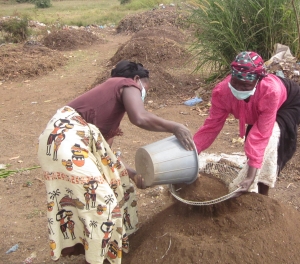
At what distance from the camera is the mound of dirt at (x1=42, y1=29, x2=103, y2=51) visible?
13.2 meters

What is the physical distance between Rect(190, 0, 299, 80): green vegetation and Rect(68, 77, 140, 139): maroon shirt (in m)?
3.98

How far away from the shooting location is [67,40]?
43.8 ft

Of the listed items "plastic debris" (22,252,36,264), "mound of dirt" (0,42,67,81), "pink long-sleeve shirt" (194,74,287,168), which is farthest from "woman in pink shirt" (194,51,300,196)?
"mound of dirt" (0,42,67,81)

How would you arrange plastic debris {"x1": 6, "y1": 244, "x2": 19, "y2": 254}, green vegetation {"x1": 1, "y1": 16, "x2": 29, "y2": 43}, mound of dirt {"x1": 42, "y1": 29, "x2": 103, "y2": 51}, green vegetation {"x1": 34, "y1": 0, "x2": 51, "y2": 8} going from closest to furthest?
plastic debris {"x1": 6, "y1": 244, "x2": 19, "y2": 254} → mound of dirt {"x1": 42, "y1": 29, "x2": 103, "y2": 51} → green vegetation {"x1": 1, "y1": 16, "x2": 29, "y2": 43} → green vegetation {"x1": 34, "y1": 0, "x2": 51, "y2": 8}

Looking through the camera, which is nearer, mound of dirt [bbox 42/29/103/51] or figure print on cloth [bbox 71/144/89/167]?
figure print on cloth [bbox 71/144/89/167]

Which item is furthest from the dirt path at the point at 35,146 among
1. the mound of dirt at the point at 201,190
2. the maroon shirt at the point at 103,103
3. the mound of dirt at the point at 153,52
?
the maroon shirt at the point at 103,103

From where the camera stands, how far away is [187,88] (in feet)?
25.0

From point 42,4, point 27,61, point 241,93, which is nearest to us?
point 241,93

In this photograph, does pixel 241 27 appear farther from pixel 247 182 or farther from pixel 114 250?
pixel 114 250

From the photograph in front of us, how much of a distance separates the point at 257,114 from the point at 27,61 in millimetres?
8649

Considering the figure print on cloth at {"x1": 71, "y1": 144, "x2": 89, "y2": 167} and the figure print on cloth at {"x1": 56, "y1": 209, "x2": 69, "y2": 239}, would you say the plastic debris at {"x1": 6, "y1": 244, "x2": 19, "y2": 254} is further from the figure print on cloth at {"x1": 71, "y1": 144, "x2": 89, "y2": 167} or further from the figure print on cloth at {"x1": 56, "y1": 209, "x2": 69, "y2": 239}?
the figure print on cloth at {"x1": 71, "y1": 144, "x2": 89, "y2": 167}

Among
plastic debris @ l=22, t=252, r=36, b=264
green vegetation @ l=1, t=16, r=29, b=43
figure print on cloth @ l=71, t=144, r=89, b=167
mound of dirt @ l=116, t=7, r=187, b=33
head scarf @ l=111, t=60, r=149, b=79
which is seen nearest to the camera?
figure print on cloth @ l=71, t=144, r=89, b=167

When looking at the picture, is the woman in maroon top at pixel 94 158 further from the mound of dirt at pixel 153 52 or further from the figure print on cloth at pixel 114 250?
the mound of dirt at pixel 153 52

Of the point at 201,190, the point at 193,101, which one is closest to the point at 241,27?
the point at 193,101
